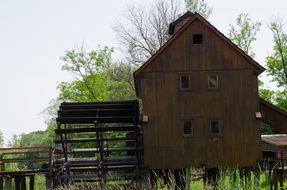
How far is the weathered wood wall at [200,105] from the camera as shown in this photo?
2288 centimetres

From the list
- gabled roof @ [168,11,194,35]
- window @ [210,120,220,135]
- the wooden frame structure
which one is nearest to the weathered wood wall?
window @ [210,120,220,135]

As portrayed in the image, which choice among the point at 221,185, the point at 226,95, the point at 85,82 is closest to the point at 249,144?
the point at 226,95

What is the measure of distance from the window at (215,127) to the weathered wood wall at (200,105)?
0.17 metres

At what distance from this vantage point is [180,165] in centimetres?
2284

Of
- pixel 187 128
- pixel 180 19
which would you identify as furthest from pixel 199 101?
pixel 180 19

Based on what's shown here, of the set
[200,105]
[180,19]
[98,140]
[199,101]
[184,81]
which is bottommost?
[98,140]

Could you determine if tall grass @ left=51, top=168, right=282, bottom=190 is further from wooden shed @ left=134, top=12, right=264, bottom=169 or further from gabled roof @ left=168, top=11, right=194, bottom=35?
gabled roof @ left=168, top=11, right=194, bottom=35

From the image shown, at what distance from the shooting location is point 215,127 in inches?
910

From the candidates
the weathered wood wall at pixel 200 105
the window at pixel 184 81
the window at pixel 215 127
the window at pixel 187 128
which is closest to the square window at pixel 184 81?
the window at pixel 184 81

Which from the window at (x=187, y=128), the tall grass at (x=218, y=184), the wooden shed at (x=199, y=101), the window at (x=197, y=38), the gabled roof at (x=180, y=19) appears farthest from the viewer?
the gabled roof at (x=180, y=19)

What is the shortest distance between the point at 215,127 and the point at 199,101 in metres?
1.27

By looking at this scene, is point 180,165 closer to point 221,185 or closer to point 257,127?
point 257,127

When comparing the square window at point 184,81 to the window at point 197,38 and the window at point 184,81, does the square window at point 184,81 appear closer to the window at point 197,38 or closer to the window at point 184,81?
the window at point 184,81

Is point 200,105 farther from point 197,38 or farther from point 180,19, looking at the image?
point 180,19
